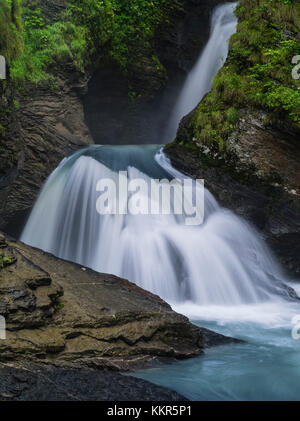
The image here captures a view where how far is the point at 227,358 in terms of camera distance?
405 cm

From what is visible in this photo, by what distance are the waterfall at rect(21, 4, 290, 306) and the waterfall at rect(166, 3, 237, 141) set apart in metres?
5.82

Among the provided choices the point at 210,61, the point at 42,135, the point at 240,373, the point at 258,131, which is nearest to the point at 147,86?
the point at 210,61

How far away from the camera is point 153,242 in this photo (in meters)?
6.98

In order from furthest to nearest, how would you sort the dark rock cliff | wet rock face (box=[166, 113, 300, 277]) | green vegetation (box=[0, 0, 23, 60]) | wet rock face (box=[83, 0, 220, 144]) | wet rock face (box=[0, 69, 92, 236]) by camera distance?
wet rock face (box=[83, 0, 220, 144]), the dark rock cliff, wet rock face (box=[0, 69, 92, 236]), wet rock face (box=[166, 113, 300, 277]), green vegetation (box=[0, 0, 23, 60])

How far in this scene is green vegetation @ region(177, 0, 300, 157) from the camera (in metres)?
7.75

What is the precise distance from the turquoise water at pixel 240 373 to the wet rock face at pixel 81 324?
0.67ft

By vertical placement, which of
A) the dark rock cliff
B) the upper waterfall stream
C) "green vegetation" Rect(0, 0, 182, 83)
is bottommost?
the upper waterfall stream

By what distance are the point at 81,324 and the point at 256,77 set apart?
22.9 ft

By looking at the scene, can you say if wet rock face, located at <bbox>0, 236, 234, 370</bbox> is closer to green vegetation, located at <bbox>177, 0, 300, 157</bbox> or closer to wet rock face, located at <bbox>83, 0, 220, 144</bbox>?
green vegetation, located at <bbox>177, 0, 300, 157</bbox>

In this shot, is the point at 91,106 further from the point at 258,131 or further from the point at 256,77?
the point at 258,131

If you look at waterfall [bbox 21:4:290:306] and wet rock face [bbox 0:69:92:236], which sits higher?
wet rock face [bbox 0:69:92:236]

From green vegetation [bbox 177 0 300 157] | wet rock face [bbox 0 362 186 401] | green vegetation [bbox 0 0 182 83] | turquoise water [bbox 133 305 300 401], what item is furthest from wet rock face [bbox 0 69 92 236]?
turquoise water [bbox 133 305 300 401]
